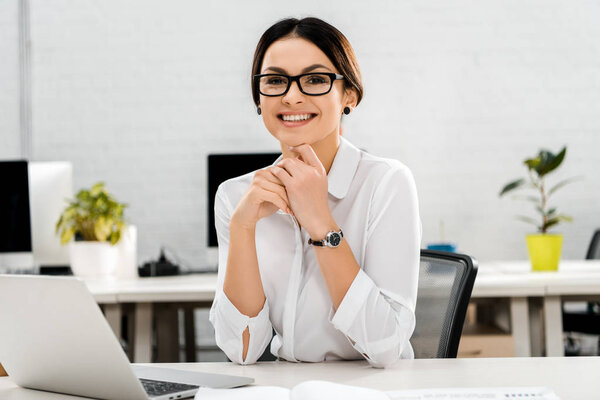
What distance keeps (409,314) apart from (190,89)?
123 inches

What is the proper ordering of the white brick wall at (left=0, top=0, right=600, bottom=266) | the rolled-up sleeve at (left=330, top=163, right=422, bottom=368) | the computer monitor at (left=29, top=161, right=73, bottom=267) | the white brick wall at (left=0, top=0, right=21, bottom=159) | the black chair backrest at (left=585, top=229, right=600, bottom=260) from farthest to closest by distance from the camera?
the white brick wall at (left=0, top=0, right=21, bottom=159) < the white brick wall at (left=0, top=0, right=600, bottom=266) < the black chair backrest at (left=585, top=229, right=600, bottom=260) < the computer monitor at (left=29, top=161, right=73, bottom=267) < the rolled-up sleeve at (left=330, top=163, right=422, bottom=368)

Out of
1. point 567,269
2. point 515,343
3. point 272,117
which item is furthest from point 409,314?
point 567,269

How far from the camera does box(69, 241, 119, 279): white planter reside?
8.41ft

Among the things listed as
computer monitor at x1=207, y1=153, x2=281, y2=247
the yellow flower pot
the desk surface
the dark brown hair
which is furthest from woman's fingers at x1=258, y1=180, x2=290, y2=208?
the yellow flower pot

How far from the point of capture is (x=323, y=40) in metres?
1.19

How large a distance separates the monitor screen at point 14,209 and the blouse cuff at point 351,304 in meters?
1.85

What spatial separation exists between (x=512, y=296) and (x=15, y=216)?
1912mm

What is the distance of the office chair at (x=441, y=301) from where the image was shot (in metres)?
1.24

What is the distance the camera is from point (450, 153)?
3.88 meters

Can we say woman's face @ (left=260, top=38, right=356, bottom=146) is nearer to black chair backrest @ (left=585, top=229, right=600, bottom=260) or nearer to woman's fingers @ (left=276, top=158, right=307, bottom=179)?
woman's fingers @ (left=276, top=158, right=307, bottom=179)

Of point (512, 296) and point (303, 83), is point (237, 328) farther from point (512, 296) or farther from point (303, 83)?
point (512, 296)

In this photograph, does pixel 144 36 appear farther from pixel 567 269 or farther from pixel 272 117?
pixel 272 117

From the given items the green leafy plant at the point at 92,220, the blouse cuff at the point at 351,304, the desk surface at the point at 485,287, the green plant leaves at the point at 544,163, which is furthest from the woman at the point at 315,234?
the green plant leaves at the point at 544,163

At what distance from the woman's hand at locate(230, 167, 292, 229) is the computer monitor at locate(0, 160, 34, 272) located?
169 cm
